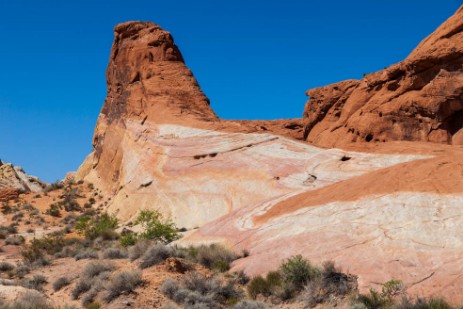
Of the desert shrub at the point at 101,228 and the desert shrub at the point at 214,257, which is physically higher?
the desert shrub at the point at 101,228

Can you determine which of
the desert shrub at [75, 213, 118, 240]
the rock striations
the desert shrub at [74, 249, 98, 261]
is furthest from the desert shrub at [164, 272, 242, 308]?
the desert shrub at [75, 213, 118, 240]

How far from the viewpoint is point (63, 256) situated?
22984mm

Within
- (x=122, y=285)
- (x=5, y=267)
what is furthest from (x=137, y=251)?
(x=5, y=267)

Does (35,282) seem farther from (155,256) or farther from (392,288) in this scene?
(392,288)

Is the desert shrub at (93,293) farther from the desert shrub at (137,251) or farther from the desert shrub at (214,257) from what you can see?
the desert shrub at (214,257)

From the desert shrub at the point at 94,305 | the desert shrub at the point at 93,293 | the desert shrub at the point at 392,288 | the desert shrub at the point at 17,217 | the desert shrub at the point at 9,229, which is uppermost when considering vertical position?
the desert shrub at the point at 17,217

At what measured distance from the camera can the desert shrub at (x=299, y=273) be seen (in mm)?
13055

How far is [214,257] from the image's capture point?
16.4m

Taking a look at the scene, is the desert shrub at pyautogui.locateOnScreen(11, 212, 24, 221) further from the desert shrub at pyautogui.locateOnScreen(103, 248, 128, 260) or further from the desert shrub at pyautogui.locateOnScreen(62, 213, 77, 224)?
the desert shrub at pyautogui.locateOnScreen(103, 248, 128, 260)

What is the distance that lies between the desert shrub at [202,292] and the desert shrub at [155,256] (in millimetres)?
1817

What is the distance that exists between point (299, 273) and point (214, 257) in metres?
3.98

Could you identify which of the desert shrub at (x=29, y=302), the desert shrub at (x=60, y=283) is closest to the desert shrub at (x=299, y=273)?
the desert shrub at (x=29, y=302)

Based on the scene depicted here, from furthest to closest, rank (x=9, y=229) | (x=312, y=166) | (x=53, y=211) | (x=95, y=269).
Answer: (x=53, y=211)
(x=9, y=229)
(x=312, y=166)
(x=95, y=269)

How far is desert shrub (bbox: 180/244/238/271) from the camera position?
1577cm
